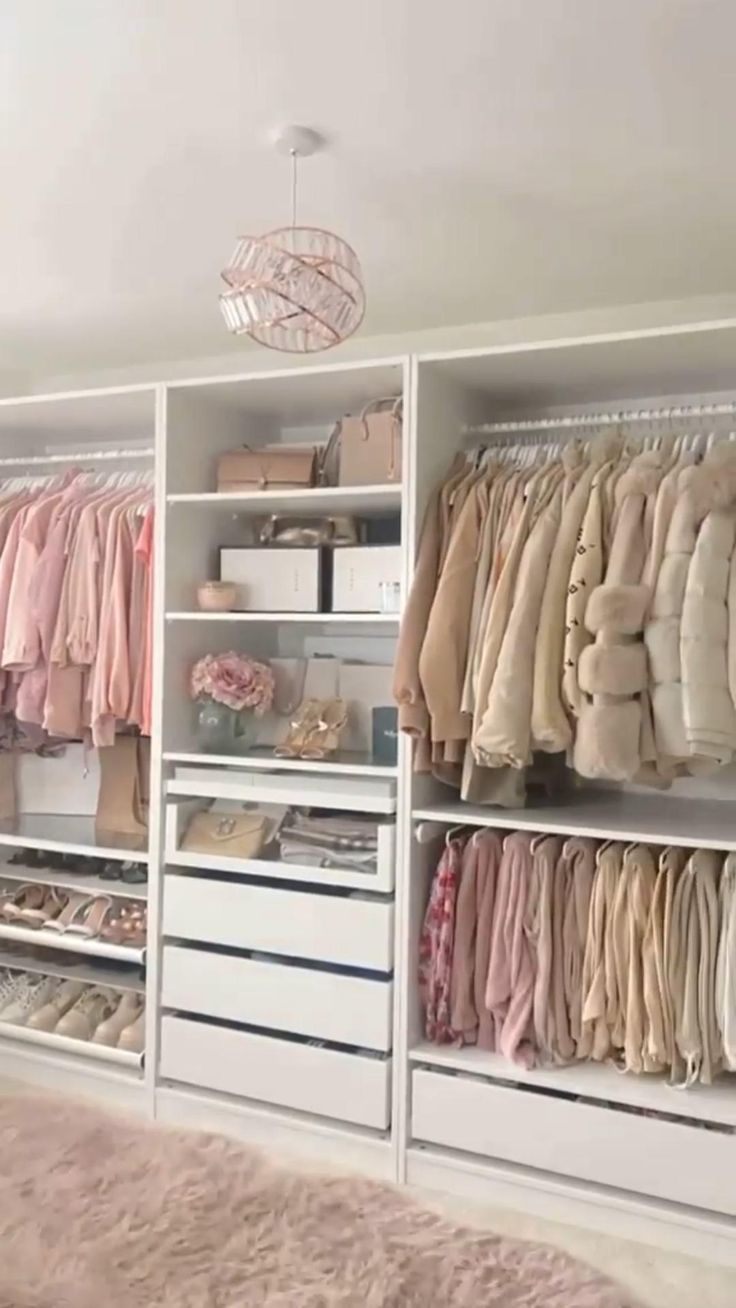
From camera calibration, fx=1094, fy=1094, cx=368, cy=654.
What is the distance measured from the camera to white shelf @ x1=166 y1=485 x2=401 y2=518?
2723mm

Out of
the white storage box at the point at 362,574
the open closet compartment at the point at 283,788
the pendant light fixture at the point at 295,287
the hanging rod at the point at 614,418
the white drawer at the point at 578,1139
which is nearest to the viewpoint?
the pendant light fixture at the point at 295,287

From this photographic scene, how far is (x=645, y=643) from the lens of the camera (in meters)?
2.21

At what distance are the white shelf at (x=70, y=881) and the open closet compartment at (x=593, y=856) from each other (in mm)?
893

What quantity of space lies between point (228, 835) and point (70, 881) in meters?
0.60

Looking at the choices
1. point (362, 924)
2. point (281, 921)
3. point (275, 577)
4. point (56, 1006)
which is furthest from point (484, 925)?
point (56, 1006)

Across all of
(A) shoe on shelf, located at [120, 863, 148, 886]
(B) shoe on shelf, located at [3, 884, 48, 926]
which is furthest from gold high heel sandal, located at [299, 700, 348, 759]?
(B) shoe on shelf, located at [3, 884, 48, 926]

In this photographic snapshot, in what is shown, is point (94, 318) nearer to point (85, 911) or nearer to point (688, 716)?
point (85, 911)

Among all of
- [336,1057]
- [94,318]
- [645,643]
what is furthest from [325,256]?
[336,1057]

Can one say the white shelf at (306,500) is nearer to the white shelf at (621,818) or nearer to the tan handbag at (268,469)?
the tan handbag at (268,469)

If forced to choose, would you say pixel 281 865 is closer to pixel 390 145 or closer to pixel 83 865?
pixel 83 865

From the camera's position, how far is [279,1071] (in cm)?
273

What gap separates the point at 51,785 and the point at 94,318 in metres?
1.50

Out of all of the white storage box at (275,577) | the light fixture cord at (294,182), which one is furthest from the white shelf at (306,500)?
the light fixture cord at (294,182)

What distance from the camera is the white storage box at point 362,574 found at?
276 centimetres
